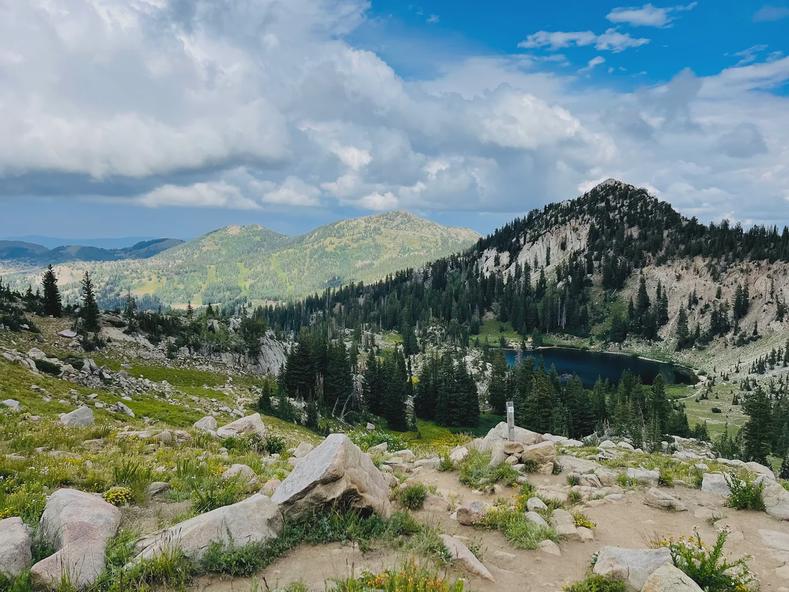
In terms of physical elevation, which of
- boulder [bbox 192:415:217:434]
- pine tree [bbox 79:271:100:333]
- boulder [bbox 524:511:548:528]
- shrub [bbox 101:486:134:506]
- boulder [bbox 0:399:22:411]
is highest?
pine tree [bbox 79:271:100:333]

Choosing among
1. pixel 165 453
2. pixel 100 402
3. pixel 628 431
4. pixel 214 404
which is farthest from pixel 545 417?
pixel 165 453

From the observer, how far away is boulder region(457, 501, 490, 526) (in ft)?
40.5

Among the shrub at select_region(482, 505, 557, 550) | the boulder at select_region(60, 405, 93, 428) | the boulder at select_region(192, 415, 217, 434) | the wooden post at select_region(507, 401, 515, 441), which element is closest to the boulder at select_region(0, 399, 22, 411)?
the boulder at select_region(60, 405, 93, 428)

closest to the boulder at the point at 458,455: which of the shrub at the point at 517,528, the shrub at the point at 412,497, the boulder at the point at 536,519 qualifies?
the shrub at the point at 412,497

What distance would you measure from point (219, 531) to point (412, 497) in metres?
5.69

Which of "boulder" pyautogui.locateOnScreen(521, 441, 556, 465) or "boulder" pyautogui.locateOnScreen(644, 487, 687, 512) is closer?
"boulder" pyautogui.locateOnScreen(644, 487, 687, 512)

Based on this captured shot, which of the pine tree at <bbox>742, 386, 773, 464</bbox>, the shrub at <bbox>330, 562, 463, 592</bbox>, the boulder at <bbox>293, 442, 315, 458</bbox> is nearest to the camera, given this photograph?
the shrub at <bbox>330, 562, 463, 592</bbox>

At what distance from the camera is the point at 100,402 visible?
36.1 metres

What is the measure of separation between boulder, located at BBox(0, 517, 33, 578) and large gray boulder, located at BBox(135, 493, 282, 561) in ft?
5.95

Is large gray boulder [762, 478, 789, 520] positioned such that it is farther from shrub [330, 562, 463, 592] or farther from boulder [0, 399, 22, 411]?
boulder [0, 399, 22, 411]

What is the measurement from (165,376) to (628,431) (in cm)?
7694

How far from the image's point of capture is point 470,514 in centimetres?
1243

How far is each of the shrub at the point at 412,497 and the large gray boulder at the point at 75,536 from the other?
7.07m

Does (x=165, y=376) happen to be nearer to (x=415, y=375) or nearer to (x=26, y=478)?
(x=26, y=478)
